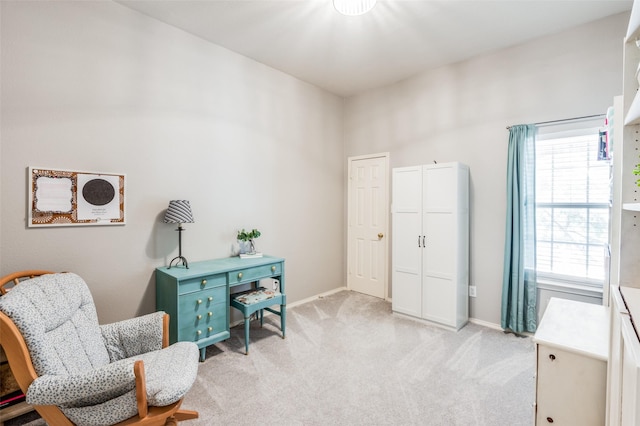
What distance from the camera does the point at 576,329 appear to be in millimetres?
1645

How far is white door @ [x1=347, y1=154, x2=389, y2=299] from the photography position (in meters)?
4.24

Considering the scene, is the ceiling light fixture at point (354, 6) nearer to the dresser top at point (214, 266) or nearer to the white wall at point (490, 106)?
the white wall at point (490, 106)

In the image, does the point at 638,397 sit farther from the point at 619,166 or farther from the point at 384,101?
the point at 384,101

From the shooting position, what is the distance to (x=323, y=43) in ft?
10.2

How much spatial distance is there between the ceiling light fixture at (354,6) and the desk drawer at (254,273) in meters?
2.32

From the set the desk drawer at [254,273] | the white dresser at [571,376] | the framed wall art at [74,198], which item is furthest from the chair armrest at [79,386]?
the white dresser at [571,376]

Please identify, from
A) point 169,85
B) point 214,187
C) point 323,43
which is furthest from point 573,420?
point 169,85

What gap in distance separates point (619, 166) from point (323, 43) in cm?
266

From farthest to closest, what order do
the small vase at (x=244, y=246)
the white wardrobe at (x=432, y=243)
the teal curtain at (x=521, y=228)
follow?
the small vase at (x=244, y=246)
the white wardrobe at (x=432, y=243)
the teal curtain at (x=521, y=228)

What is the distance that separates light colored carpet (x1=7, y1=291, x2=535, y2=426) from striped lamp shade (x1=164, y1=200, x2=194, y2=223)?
1.23 metres

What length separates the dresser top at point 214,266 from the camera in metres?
2.51

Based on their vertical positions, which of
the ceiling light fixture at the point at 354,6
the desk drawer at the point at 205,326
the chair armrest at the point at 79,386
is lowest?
the desk drawer at the point at 205,326

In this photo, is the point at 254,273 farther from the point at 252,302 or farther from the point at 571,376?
the point at 571,376

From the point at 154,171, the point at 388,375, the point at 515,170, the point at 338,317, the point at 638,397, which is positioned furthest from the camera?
the point at 338,317
